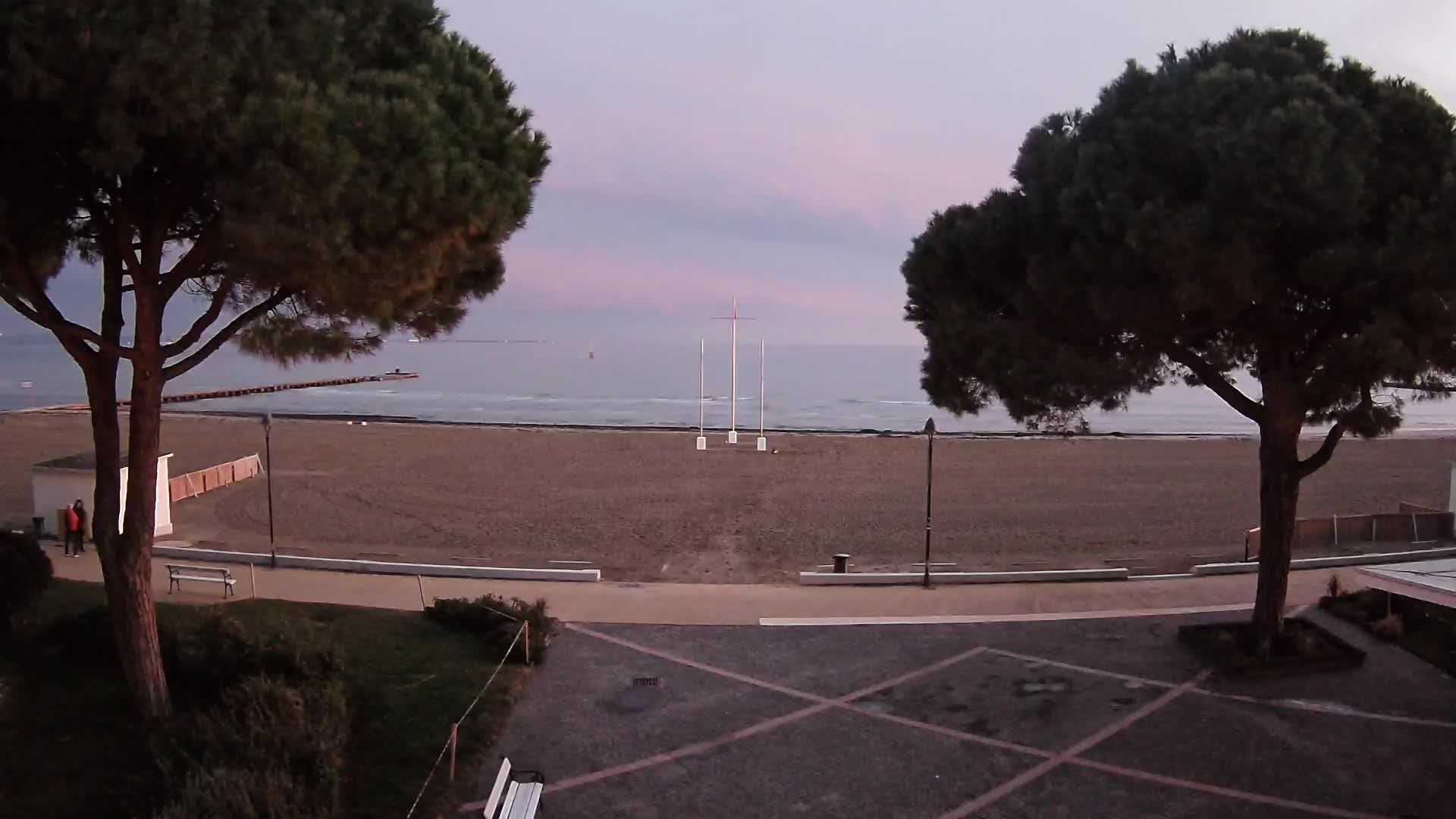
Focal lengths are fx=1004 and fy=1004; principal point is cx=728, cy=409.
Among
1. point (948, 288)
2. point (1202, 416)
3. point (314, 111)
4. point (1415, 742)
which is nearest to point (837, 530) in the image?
point (948, 288)

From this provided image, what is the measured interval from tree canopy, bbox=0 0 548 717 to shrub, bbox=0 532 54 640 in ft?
8.17

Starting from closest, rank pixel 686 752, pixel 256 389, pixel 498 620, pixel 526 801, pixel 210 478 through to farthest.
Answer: pixel 526 801
pixel 686 752
pixel 498 620
pixel 210 478
pixel 256 389

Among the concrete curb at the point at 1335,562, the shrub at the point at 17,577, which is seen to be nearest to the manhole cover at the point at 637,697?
the shrub at the point at 17,577

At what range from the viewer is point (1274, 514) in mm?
10898

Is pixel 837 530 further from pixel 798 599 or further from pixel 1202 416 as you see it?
pixel 1202 416

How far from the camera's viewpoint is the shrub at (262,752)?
19.5 feet

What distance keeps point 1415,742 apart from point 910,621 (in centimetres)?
540

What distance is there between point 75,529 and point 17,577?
7.08 meters

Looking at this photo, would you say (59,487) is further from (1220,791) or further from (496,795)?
(1220,791)

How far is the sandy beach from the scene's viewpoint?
65.1ft

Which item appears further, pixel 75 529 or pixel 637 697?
pixel 75 529

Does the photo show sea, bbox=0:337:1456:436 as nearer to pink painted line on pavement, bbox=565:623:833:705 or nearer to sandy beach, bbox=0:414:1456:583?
sandy beach, bbox=0:414:1456:583

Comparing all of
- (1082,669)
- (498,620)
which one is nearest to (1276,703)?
(1082,669)

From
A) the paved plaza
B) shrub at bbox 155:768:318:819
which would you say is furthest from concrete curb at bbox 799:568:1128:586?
shrub at bbox 155:768:318:819
